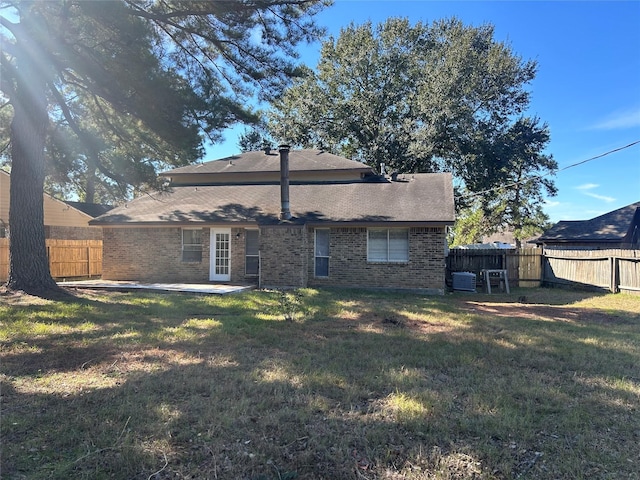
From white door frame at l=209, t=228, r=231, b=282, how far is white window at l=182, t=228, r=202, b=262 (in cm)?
51

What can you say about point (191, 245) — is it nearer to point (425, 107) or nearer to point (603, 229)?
point (425, 107)

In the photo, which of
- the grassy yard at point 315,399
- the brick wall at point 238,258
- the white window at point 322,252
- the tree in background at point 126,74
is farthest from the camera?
the brick wall at point 238,258

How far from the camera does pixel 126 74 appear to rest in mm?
9719

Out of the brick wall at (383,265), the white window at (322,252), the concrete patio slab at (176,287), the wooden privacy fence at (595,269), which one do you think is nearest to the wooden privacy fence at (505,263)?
the wooden privacy fence at (595,269)

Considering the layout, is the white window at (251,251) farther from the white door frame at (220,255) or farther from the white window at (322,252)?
the white window at (322,252)

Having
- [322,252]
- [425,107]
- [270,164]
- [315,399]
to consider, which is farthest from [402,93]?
[315,399]

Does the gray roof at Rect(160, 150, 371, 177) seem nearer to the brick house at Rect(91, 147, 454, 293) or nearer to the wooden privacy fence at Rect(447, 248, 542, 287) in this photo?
the brick house at Rect(91, 147, 454, 293)

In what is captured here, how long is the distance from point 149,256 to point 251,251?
394 centimetres

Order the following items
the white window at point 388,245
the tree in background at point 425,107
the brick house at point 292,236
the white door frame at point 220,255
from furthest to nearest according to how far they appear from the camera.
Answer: the tree in background at point 425,107 < the white door frame at point 220,255 < the white window at point 388,245 < the brick house at point 292,236

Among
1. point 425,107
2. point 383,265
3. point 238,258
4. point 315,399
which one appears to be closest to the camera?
point 315,399

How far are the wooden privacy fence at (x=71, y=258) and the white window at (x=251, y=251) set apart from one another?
26.7ft

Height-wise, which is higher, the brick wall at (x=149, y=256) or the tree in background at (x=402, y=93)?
the tree in background at (x=402, y=93)

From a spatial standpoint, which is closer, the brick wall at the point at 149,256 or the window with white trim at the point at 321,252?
the window with white trim at the point at 321,252

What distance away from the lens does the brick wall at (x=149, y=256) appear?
14.9m
